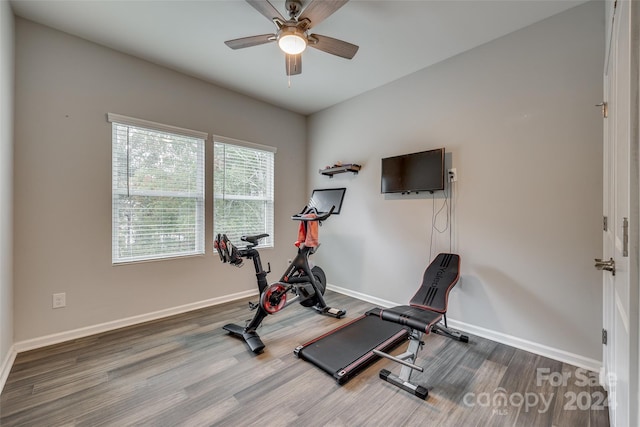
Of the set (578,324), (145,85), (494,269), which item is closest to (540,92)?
(494,269)

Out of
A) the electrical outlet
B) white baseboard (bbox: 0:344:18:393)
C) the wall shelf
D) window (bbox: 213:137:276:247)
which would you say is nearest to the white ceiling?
window (bbox: 213:137:276:247)

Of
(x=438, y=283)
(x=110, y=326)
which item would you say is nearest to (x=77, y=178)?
(x=110, y=326)

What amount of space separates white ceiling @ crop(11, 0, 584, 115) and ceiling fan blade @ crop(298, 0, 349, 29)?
1.38ft

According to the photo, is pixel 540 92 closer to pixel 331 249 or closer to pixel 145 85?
pixel 331 249

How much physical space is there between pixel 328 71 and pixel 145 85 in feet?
6.69

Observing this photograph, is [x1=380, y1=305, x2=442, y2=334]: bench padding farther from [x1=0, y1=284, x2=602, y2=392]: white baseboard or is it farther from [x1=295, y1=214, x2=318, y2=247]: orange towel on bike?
[x1=295, y1=214, x2=318, y2=247]: orange towel on bike

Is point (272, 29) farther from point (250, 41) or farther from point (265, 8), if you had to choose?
point (265, 8)

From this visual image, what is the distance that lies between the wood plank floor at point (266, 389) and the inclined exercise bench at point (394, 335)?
72 millimetres

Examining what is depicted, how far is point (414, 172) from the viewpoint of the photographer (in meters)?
2.99

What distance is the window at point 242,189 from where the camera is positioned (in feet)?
11.4

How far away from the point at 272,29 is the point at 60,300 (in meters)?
3.17

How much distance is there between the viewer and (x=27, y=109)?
2293 millimetres

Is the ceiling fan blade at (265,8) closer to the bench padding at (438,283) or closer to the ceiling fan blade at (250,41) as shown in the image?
the ceiling fan blade at (250,41)

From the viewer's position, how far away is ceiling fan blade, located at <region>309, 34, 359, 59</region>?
206 centimetres
